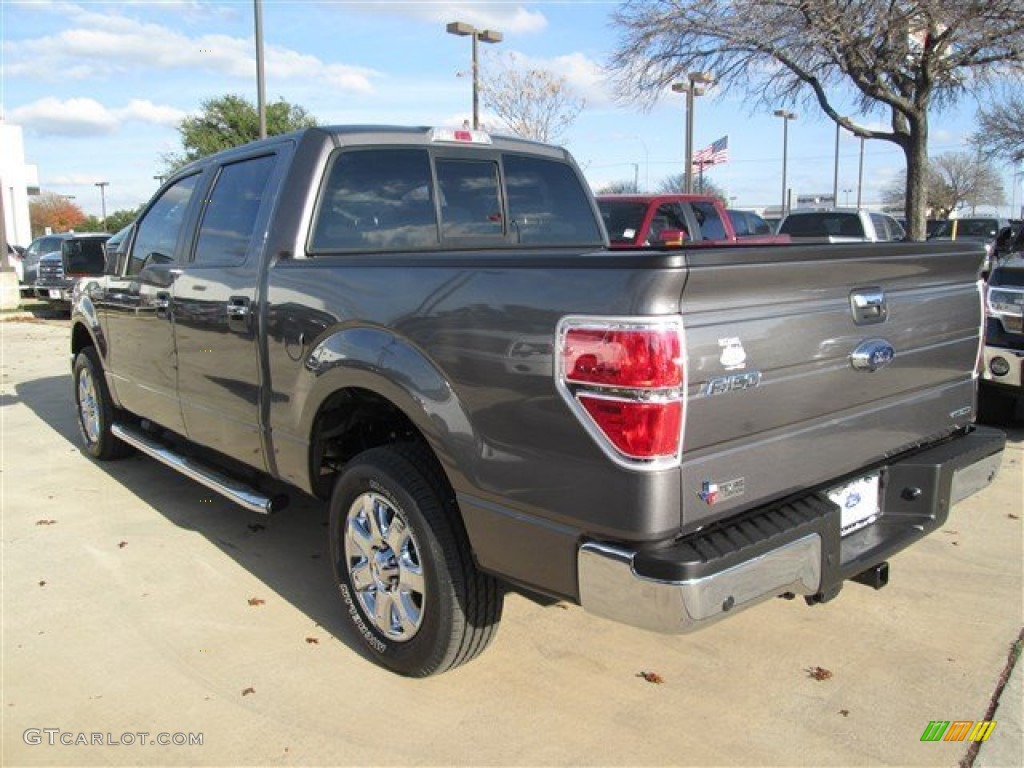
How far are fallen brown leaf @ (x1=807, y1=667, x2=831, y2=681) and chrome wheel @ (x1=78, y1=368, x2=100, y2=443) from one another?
5119 millimetres

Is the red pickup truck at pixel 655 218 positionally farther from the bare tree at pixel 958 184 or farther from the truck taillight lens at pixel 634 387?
the bare tree at pixel 958 184

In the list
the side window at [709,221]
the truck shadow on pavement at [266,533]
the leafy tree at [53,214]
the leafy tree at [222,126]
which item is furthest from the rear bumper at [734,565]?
the leafy tree at [53,214]

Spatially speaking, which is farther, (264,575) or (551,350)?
(264,575)

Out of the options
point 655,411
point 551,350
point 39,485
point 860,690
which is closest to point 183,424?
point 39,485

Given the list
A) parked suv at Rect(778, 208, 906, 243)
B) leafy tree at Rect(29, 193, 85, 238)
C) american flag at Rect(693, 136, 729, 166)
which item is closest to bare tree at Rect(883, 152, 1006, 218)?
american flag at Rect(693, 136, 729, 166)

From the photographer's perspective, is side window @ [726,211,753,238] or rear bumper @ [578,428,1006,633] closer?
rear bumper @ [578,428,1006,633]

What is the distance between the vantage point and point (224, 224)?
422 centimetres

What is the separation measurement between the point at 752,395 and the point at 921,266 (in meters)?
1.12

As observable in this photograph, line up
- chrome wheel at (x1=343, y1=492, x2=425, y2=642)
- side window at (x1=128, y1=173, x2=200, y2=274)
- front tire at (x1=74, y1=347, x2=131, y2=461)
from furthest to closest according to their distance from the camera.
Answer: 1. front tire at (x1=74, y1=347, x2=131, y2=461)
2. side window at (x1=128, y1=173, x2=200, y2=274)
3. chrome wheel at (x1=343, y1=492, x2=425, y2=642)

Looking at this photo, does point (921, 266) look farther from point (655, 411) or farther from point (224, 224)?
point (224, 224)

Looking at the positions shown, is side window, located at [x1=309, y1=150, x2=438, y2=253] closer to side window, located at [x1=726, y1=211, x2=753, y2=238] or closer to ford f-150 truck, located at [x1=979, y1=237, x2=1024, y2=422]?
ford f-150 truck, located at [x1=979, y1=237, x2=1024, y2=422]

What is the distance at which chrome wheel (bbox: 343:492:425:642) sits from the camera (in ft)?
10.2

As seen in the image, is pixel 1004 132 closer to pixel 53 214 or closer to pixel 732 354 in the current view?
pixel 732 354

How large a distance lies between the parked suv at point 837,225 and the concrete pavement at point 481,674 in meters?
9.92
